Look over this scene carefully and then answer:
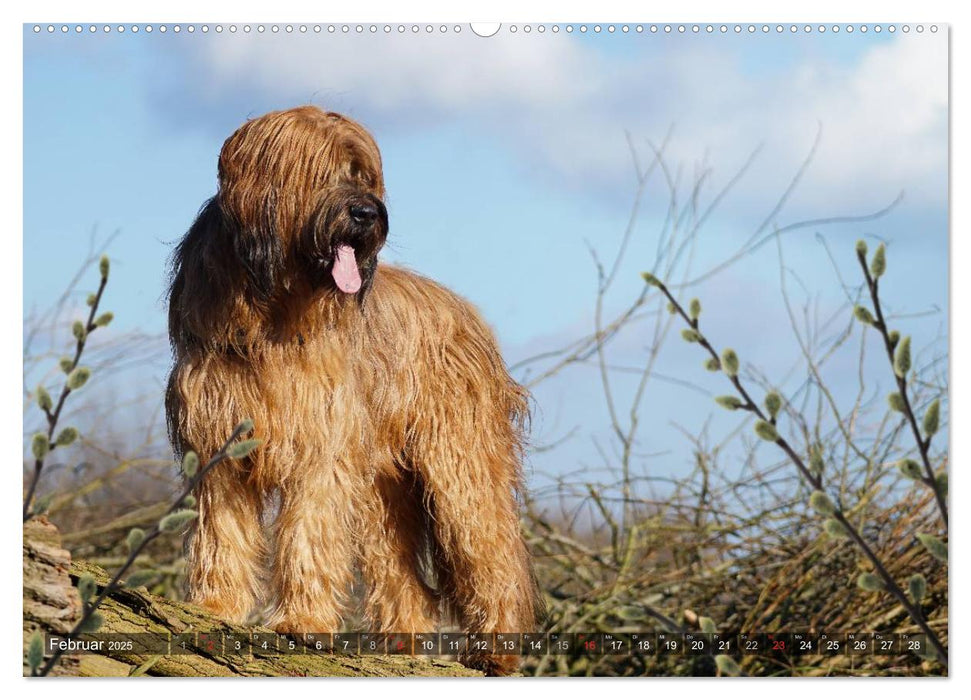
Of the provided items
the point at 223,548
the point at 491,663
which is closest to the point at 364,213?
the point at 223,548

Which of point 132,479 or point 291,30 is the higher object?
point 291,30

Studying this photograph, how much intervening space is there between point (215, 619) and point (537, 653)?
5.73 feet

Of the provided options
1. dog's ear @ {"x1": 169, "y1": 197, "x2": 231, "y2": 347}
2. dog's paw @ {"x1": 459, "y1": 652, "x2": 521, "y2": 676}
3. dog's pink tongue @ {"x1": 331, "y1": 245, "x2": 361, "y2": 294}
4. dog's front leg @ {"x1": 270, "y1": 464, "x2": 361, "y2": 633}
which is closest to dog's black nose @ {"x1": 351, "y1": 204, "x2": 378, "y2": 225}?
dog's pink tongue @ {"x1": 331, "y1": 245, "x2": 361, "y2": 294}

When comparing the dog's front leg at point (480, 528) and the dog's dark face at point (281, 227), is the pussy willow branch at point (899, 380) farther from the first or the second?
→ the dog's front leg at point (480, 528)

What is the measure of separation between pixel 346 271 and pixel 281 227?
278 mm

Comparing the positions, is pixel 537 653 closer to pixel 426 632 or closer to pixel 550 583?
pixel 426 632

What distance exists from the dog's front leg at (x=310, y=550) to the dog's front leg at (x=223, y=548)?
0.12 metres

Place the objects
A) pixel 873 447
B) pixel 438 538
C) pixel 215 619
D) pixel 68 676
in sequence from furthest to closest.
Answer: pixel 873 447 → pixel 438 538 → pixel 215 619 → pixel 68 676

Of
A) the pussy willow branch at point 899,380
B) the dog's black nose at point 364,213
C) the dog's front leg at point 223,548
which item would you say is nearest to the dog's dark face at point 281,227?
the dog's black nose at point 364,213

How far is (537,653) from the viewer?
5230 millimetres

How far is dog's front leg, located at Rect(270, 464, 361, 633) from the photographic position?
166 inches

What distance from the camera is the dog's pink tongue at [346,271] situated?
4155 mm
